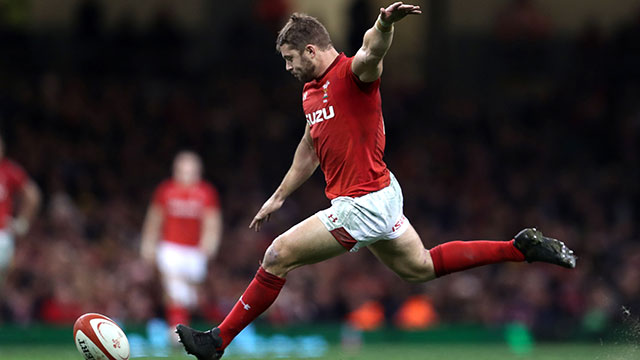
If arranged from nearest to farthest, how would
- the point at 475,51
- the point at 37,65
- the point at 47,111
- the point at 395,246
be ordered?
the point at 395,246, the point at 47,111, the point at 37,65, the point at 475,51

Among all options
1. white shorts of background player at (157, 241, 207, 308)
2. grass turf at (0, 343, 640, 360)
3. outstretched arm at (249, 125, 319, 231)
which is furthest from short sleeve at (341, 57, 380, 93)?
white shorts of background player at (157, 241, 207, 308)

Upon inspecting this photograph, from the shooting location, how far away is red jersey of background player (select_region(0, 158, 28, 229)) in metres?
11.5

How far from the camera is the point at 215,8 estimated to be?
18422 mm

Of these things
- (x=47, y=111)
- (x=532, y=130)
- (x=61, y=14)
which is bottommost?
(x=532, y=130)

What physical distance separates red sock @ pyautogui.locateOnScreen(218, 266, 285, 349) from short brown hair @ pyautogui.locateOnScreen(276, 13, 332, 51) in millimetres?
1364

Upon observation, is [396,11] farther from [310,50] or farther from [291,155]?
[291,155]

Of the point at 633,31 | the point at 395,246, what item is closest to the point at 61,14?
the point at 633,31

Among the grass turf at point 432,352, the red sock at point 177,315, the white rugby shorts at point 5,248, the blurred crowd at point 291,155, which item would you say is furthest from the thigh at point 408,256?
the blurred crowd at point 291,155

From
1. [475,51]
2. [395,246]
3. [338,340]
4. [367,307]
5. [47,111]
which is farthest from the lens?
[475,51]

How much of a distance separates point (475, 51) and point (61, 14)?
7.05 m

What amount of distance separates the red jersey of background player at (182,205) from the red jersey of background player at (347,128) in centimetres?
652

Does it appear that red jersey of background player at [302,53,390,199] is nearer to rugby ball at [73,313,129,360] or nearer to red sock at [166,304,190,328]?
rugby ball at [73,313,129,360]

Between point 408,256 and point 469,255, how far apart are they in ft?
1.33

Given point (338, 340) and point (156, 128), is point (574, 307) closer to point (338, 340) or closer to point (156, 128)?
point (338, 340)
